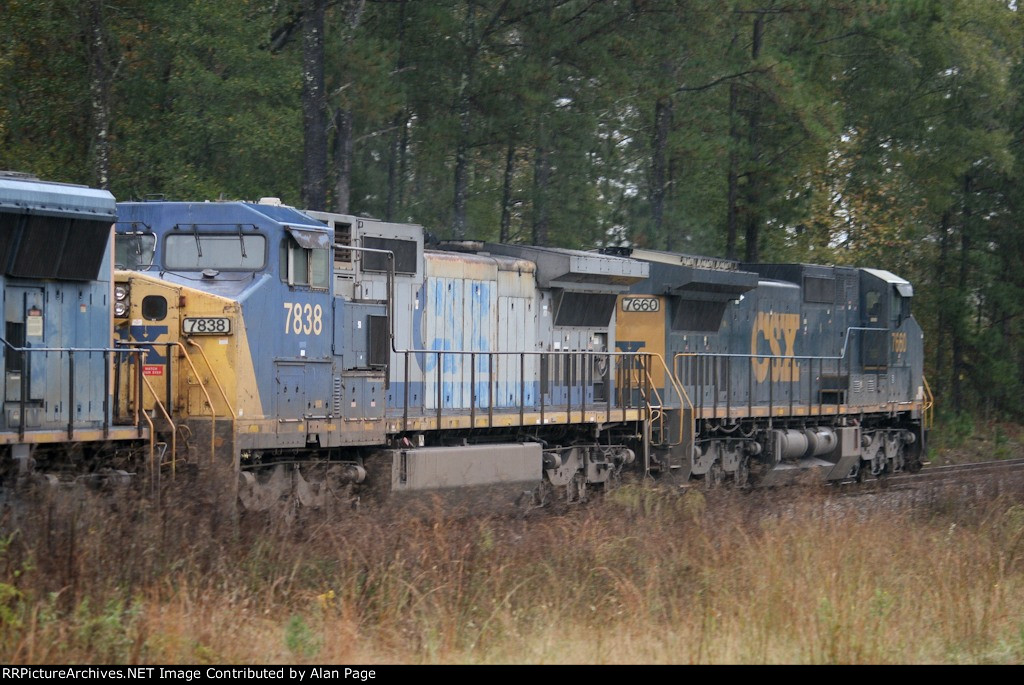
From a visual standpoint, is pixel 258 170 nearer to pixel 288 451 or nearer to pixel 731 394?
pixel 731 394

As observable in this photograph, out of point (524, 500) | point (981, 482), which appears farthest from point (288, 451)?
point (981, 482)

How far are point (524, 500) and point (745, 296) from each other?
6.10m

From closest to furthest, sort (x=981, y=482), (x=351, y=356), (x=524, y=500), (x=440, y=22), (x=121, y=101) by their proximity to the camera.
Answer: (x=351, y=356)
(x=524, y=500)
(x=981, y=482)
(x=121, y=101)
(x=440, y=22)

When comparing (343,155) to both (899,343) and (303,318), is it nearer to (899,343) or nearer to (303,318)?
(899,343)

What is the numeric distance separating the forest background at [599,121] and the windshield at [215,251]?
9.74 feet

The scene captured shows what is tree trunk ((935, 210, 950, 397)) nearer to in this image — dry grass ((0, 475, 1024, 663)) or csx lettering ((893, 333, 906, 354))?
csx lettering ((893, 333, 906, 354))

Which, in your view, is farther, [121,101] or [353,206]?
[353,206]

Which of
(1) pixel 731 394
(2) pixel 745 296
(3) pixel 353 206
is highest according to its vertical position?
(3) pixel 353 206

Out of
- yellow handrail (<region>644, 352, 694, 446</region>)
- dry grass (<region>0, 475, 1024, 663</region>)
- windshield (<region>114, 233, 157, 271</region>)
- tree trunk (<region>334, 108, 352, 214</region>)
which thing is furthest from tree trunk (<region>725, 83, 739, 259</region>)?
windshield (<region>114, 233, 157, 271</region>)

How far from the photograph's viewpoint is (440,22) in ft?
72.2

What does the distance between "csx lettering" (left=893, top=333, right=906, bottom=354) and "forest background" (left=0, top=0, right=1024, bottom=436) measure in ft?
16.8

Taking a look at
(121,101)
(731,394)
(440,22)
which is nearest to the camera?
(731,394)

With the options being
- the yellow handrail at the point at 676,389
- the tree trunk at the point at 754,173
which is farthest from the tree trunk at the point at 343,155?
the tree trunk at the point at 754,173

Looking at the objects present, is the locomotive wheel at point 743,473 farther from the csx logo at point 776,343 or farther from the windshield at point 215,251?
the windshield at point 215,251
